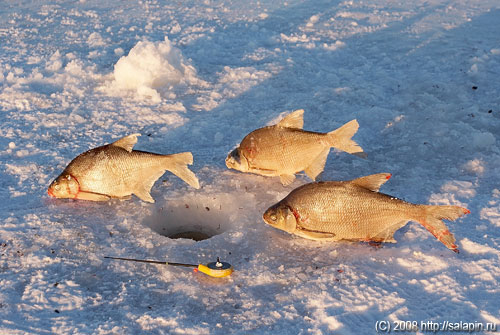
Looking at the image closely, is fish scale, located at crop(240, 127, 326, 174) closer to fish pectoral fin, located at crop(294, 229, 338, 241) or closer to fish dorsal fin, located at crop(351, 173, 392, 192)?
fish dorsal fin, located at crop(351, 173, 392, 192)

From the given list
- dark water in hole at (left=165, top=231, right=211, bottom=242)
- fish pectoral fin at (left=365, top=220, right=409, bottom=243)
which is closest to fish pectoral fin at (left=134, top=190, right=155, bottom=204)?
dark water in hole at (left=165, top=231, right=211, bottom=242)

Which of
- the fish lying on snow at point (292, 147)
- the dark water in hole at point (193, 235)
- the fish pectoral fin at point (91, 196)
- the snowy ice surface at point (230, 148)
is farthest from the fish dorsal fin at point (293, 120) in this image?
the fish pectoral fin at point (91, 196)

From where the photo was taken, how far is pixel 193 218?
5039 mm

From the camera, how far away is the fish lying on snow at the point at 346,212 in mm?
4078

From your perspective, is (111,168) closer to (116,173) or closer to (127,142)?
(116,173)

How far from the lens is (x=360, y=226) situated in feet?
13.5

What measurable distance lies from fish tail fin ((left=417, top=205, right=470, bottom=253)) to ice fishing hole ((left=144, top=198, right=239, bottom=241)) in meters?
1.81

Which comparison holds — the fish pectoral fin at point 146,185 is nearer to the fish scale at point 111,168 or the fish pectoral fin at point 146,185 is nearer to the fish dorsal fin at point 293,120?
the fish scale at point 111,168

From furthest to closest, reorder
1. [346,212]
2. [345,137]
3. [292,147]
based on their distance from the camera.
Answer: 1. [292,147]
2. [345,137]
3. [346,212]

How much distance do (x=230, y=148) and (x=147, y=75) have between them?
2.24 meters

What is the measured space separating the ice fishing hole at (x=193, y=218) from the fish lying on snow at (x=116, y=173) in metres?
0.30

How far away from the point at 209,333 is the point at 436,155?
12.2 ft

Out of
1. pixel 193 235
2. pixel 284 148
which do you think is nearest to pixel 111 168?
pixel 193 235

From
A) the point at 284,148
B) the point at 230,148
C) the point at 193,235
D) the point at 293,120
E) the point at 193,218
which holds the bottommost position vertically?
the point at 193,235
